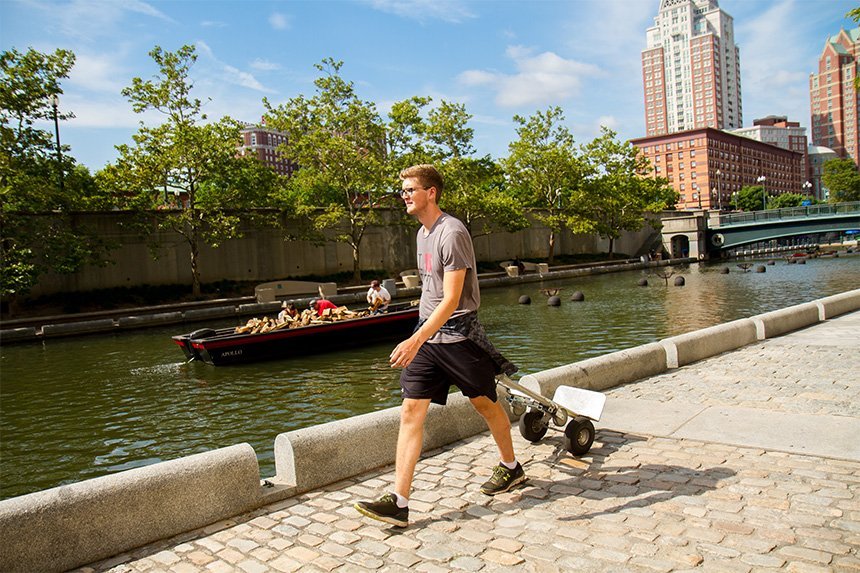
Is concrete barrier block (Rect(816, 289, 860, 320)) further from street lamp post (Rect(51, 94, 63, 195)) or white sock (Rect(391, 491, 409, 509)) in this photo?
street lamp post (Rect(51, 94, 63, 195))

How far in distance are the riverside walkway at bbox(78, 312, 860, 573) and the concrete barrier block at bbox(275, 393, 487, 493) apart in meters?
0.12

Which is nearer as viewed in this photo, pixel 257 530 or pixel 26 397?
pixel 257 530

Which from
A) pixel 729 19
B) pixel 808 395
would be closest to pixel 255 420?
pixel 808 395

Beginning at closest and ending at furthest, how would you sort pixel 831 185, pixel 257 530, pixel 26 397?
1. pixel 257 530
2. pixel 26 397
3. pixel 831 185

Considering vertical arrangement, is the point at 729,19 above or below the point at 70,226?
above

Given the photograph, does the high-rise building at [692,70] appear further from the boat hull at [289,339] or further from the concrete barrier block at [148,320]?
the boat hull at [289,339]

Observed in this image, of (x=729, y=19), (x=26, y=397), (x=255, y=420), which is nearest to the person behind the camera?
(x=255, y=420)

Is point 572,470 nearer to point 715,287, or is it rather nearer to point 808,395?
point 808,395

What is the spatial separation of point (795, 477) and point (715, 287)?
31435mm

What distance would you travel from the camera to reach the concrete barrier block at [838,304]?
48.7ft

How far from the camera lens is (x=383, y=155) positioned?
44094 millimetres

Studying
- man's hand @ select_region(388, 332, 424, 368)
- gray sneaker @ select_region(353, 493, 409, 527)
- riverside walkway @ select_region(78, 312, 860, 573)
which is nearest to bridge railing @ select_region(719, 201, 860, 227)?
riverside walkway @ select_region(78, 312, 860, 573)

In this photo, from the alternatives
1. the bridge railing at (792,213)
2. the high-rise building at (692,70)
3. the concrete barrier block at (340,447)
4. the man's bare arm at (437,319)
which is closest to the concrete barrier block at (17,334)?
the concrete barrier block at (340,447)

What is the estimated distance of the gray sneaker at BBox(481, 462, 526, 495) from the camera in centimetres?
482
